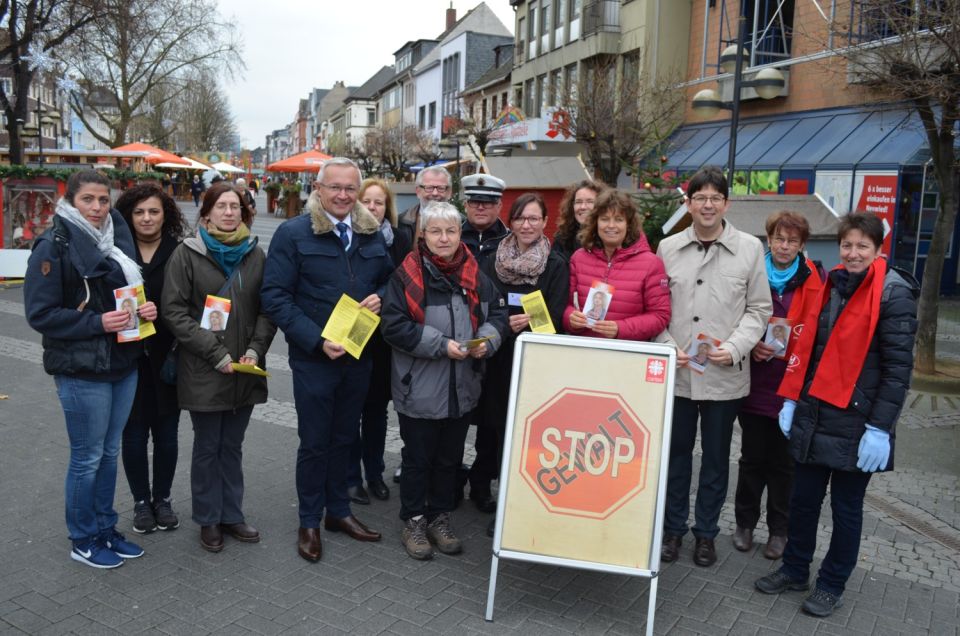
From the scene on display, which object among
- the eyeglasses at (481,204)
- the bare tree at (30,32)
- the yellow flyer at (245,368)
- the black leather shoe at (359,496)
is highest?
the bare tree at (30,32)

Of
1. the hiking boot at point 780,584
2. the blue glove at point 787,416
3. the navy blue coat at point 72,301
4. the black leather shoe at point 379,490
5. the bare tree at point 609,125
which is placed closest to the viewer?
the navy blue coat at point 72,301

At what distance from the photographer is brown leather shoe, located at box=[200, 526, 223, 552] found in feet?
14.4

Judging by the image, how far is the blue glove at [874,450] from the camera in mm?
3643

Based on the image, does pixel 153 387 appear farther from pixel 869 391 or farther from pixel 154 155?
pixel 154 155

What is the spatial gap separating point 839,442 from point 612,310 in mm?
1276

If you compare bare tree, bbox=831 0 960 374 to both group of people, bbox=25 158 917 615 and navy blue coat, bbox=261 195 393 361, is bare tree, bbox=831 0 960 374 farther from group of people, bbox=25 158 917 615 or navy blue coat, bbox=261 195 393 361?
navy blue coat, bbox=261 195 393 361

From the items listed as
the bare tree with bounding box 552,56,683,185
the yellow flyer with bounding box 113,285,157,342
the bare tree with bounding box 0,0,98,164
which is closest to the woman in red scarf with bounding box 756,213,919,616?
the yellow flyer with bounding box 113,285,157,342

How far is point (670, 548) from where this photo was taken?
448 centimetres

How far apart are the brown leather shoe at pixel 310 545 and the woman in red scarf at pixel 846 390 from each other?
97.8 inches

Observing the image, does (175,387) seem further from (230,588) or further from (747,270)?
(747,270)

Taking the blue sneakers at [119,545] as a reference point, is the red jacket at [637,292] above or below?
above

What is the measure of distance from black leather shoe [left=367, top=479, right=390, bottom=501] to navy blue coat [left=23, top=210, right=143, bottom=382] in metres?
1.92

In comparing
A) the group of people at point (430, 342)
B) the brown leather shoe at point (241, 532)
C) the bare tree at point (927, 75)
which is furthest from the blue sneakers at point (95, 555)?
the bare tree at point (927, 75)

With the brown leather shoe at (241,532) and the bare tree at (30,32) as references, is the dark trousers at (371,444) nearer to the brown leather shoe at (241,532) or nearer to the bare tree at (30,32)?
the brown leather shoe at (241,532)
